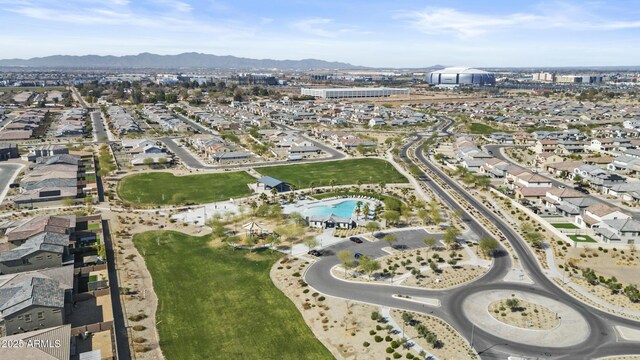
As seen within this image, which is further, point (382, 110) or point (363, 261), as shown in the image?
point (382, 110)

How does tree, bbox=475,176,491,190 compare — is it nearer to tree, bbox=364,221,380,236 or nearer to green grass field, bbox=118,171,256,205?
tree, bbox=364,221,380,236

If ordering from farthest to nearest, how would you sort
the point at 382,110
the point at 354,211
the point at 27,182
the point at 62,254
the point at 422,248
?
the point at 382,110 → the point at 27,182 → the point at 354,211 → the point at 422,248 → the point at 62,254

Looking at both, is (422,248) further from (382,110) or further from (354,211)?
(382,110)

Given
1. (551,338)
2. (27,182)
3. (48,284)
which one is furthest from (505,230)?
(27,182)

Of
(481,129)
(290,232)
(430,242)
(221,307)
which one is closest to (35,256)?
(221,307)

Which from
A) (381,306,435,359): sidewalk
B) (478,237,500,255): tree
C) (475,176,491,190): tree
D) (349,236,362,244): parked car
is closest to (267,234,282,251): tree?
(349,236,362,244): parked car

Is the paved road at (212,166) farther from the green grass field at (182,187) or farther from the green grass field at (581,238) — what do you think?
the green grass field at (581,238)
